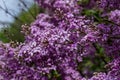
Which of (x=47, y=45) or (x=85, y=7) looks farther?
(x=85, y=7)

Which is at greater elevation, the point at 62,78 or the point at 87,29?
the point at 87,29

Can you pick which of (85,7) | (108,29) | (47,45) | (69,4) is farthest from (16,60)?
(85,7)

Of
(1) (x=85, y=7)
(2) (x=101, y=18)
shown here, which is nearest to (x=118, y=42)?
(2) (x=101, y=18)

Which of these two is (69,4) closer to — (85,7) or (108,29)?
(85,7)

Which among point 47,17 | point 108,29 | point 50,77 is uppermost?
point 47,17

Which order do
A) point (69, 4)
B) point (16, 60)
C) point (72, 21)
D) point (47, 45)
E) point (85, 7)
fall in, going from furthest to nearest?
point (85, 7) → point (69, 4) → point (16, 60) → point (72, 21) → point (47, 45)

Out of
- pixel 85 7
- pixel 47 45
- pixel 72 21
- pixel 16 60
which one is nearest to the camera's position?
pixel 47 45
